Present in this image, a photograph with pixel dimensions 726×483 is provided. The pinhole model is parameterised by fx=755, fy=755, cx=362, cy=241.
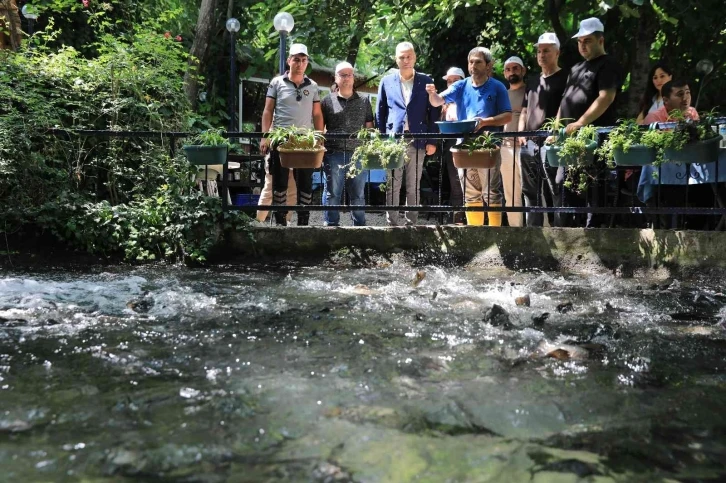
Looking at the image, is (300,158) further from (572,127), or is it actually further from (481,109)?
(572,127)

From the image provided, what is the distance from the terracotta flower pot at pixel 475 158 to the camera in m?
7.09

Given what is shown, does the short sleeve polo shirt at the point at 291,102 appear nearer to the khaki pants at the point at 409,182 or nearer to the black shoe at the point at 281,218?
the black shoe at the point at 281,218

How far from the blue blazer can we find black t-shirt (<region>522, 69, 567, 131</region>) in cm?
109

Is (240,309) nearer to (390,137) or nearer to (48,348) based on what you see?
(48,348)

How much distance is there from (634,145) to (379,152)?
2.27 metres

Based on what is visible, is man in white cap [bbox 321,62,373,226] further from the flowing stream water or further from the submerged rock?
the submerged rock

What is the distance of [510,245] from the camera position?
23.9ft

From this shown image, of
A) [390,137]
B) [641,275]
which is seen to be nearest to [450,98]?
[390,137]

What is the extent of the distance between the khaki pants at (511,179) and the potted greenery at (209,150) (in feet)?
9.48

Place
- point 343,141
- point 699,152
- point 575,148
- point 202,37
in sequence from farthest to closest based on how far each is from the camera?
point 202,37 → point 343,141 → point 575,148 → point 699,152

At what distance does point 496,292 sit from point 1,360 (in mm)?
3534

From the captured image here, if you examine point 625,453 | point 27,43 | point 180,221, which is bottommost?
point 625,453

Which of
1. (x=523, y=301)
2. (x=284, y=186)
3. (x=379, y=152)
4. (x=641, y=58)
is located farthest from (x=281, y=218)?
(x=641, y=58)

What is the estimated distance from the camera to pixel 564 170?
A: 719cm
